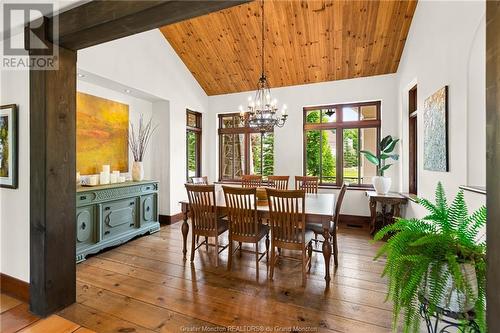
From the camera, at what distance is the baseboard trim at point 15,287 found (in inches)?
88.3

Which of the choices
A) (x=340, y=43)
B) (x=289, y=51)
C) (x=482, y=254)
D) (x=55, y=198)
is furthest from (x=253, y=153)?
(x=482, y=254)

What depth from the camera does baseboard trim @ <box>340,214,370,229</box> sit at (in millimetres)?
4895

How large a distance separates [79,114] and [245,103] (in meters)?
3.40

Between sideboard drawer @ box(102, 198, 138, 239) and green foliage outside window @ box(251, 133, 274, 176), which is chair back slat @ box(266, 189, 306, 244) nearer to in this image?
sideboard drawer @ box(102, 198, 138, 239)

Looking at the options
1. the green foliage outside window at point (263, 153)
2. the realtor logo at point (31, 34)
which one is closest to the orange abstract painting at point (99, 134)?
the realtor logo at point (31, 34)

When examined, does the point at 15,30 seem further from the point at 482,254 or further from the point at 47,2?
the point at 482,254

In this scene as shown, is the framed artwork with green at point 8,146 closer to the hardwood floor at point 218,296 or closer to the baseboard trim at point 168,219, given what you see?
the hardwood floor at point 218,296

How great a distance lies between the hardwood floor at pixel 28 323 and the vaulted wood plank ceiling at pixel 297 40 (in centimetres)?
456

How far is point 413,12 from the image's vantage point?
11.9ft

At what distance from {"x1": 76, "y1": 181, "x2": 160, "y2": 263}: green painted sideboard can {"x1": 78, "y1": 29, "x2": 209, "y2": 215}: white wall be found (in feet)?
2.47

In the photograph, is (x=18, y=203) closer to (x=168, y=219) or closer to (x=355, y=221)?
(x=168, y=219)

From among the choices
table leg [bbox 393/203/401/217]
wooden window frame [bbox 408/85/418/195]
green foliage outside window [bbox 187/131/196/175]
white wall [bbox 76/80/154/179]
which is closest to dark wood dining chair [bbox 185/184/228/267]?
white wall [bbox 76/80/154/179]

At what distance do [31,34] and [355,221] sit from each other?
543cm

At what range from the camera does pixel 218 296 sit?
7.80 feet
